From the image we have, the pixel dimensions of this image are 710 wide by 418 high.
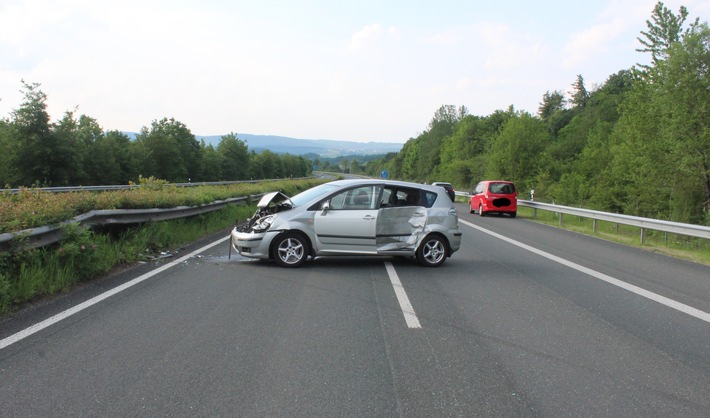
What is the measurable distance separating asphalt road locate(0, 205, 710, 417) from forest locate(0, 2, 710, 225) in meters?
18.9

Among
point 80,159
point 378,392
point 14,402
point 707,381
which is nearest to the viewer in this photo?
point 14,402

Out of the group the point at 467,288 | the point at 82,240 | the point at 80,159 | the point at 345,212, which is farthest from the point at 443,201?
the point at 80,159

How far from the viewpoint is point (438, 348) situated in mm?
5125

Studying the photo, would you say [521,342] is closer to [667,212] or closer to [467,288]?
[467,288]

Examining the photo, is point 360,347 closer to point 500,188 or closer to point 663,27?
point 500,188

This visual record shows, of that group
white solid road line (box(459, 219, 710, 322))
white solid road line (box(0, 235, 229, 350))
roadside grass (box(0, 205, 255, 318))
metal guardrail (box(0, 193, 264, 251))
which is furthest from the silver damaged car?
white solid road line (box(459, 219, 710, 322))

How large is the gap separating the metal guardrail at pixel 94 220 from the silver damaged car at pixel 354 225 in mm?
2231

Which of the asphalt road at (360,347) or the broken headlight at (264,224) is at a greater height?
the broken headlight at (264,224)

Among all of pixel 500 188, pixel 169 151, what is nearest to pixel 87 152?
pixel 169 151

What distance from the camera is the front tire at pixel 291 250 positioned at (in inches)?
380

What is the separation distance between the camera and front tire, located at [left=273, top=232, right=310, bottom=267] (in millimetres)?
9656

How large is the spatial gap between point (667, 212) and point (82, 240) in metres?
33.1

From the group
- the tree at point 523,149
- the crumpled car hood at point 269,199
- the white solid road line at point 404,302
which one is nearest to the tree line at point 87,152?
the crumpled car hood at point 269,199

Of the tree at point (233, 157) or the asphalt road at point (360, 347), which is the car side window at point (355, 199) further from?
the tree at point (233, 157)
